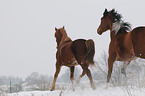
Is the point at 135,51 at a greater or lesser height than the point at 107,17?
lesser

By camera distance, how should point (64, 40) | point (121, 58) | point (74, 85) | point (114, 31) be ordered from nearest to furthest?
point (121, 58), point (114, 31), point (74, 85), point (64, 40)

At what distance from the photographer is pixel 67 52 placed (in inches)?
232

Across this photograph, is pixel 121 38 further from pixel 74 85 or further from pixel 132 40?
pixel 74 85

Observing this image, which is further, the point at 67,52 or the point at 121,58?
the point at 67,52

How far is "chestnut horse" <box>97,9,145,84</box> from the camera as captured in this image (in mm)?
4387

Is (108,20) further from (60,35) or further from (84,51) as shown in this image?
(60,35)

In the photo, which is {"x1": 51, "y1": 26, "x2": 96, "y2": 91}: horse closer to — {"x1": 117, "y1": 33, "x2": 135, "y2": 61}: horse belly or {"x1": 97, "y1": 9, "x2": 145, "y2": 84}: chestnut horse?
{"x1": 97, "y1": 9, "x2": 145, "y2": 84}: chestnut horse

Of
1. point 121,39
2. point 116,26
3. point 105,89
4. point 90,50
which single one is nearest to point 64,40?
point 90,50

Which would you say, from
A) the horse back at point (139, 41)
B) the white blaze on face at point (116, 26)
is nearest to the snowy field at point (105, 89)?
the horse back at point (139, 41)

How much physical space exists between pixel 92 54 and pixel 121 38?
1101 mm

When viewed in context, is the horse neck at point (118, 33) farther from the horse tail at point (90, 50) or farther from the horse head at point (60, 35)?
the horse head at point (60, 35)

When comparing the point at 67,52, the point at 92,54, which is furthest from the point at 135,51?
the point at 67,52

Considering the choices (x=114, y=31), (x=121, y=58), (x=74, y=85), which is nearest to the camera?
(x=121, y=58)

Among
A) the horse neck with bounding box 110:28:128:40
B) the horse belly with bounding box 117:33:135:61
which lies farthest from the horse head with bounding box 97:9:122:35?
the horse belly with bounding box 117:33:135:61
